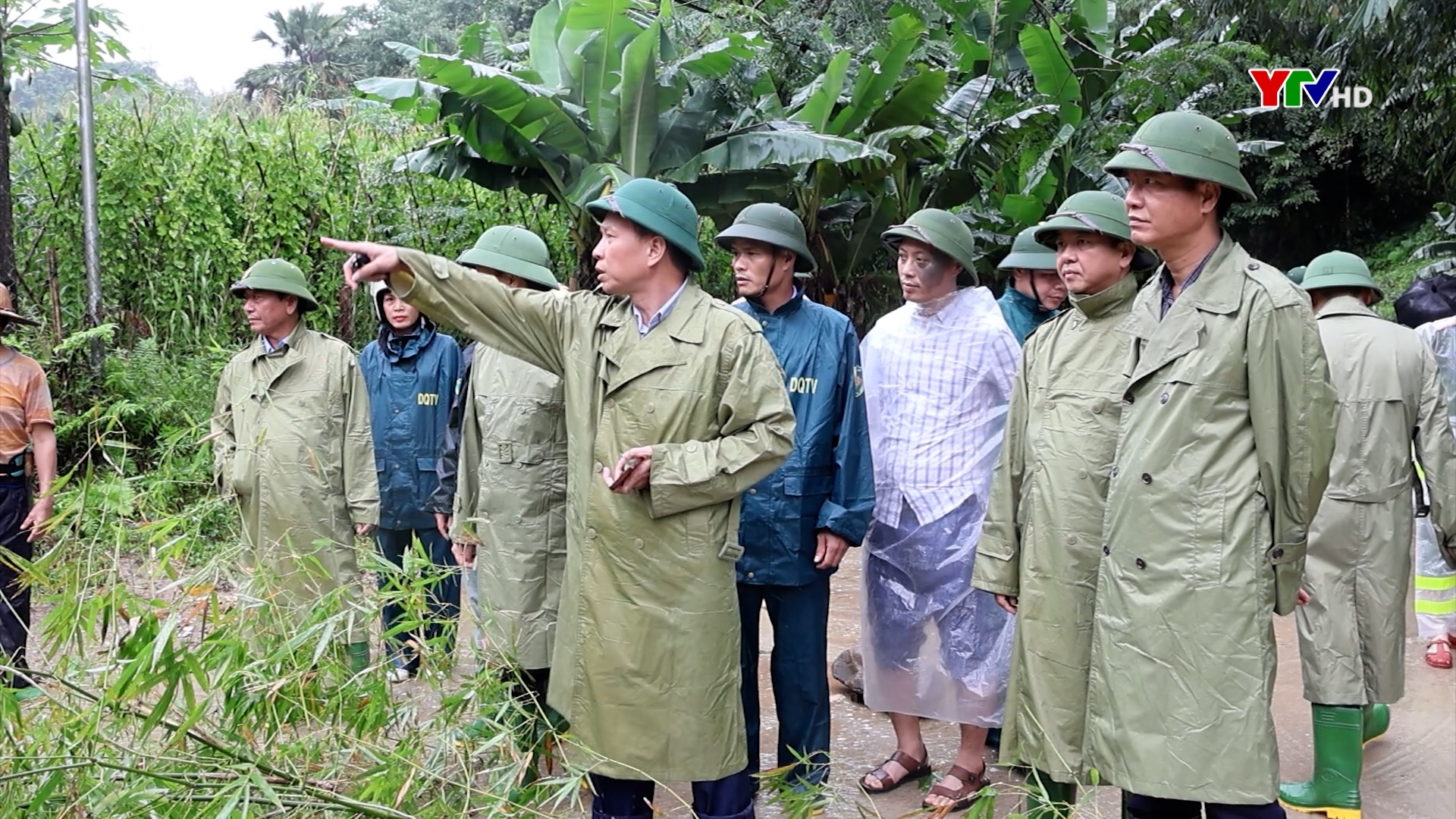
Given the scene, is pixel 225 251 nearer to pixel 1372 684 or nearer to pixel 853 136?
pixel 853 136

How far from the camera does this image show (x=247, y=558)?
4.80m

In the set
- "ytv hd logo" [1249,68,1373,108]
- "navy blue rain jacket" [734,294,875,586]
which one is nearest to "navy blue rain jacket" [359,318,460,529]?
"navy blue rain jacket" [734,294,875,586]

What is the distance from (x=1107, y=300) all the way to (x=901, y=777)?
182cm

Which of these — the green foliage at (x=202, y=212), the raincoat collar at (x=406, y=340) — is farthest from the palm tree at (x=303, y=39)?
the raincoat collar at (x=406, y=340)

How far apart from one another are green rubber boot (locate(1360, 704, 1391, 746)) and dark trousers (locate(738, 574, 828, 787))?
2.21 metres

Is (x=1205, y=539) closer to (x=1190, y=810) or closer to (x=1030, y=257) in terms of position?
(x=1190, y=810)

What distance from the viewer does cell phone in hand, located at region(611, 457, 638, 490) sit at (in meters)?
2.94

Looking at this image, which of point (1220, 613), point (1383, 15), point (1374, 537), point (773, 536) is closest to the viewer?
point (1220, 613)

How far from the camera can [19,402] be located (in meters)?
4.79

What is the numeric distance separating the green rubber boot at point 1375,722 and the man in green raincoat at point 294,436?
396 cm

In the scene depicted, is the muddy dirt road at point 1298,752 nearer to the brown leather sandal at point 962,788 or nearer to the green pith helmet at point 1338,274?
the brown leather sandal at point 962,788

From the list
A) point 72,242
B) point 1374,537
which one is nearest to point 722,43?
point 72,242

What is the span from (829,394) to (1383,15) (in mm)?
5749

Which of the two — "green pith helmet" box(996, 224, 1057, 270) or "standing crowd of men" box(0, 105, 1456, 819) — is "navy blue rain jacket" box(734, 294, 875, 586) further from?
"green pith helmet" box(996, 224, 1057, 270)
